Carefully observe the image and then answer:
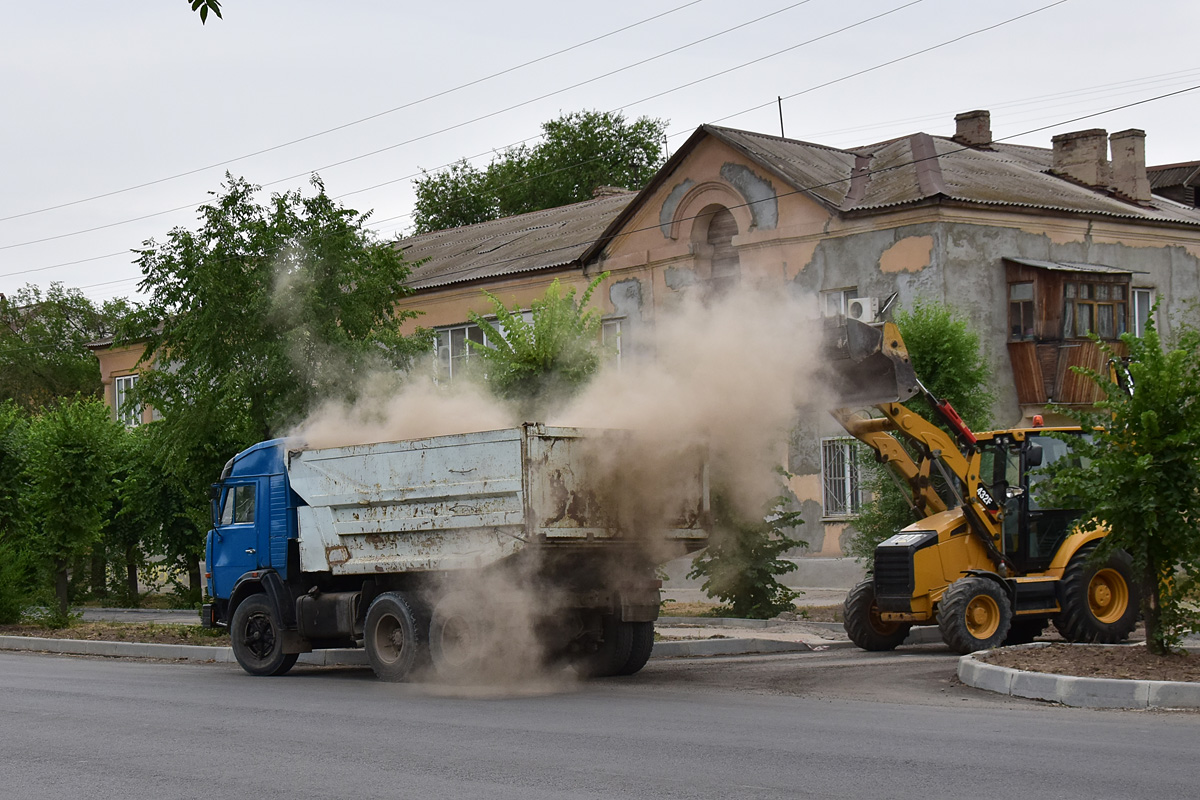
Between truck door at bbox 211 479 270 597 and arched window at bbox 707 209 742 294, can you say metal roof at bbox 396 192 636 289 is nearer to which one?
arched window at bbox 707 209 742 294

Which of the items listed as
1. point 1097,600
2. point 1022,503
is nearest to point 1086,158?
point 1022,503

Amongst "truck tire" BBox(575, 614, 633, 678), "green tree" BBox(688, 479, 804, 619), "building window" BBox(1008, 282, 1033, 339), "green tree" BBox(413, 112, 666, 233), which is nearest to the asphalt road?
"truck tire" BBox(575, 614, 633, 678)

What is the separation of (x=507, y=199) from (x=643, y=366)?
46.0 meters

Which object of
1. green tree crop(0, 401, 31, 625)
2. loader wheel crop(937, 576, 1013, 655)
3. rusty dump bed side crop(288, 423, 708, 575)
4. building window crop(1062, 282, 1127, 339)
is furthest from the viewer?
building window crop(1062, 282, 1127, 339)

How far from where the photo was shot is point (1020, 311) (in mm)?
28188

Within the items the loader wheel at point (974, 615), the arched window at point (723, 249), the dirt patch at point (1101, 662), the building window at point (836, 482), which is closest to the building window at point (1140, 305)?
the building window at point (836, 482)

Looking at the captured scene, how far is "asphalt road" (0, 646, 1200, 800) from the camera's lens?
26.1 ft

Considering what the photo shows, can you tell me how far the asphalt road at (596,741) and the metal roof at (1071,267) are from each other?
15465 mm

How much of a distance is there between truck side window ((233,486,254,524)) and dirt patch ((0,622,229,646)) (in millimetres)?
3132

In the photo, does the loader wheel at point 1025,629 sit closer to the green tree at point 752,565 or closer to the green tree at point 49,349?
the green tree at point 752,565

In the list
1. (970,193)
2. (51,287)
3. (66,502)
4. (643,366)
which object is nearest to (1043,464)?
(643,366)

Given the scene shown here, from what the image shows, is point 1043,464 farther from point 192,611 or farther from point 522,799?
point 192,611

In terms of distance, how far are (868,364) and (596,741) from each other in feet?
20.1

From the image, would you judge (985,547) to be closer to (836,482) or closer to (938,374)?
(938,374)
